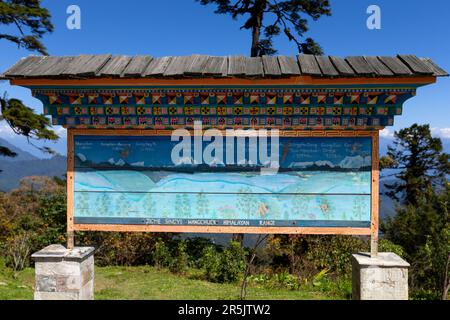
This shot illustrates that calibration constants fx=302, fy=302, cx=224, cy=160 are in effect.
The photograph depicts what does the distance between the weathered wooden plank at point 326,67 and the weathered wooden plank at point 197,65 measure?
1571 mm

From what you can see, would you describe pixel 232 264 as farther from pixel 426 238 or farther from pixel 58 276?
pixel 426 238

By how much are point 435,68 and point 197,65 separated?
3.06 metres

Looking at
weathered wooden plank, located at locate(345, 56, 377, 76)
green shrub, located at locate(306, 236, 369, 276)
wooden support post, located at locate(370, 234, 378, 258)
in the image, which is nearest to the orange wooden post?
weathered wooden plank, located at locate(345, 56, 377, 76)

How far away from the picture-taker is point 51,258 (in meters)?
4.47

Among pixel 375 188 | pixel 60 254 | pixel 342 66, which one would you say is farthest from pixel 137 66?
pixel 375 188

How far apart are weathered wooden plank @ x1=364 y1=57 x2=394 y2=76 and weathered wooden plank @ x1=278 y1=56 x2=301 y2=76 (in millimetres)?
994

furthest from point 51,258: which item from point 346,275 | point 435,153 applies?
point 435,153

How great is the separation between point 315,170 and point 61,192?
12.0 metres

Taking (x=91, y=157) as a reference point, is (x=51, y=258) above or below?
below

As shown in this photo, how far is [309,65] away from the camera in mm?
4039

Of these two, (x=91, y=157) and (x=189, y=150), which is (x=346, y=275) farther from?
(x=91, y=157)
